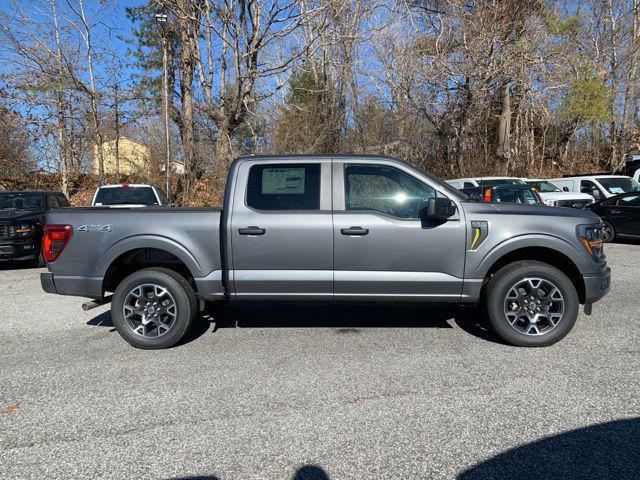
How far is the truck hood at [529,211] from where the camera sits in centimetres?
444

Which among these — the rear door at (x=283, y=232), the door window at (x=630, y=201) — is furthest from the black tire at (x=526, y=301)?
the door window at (x=630, y=201)

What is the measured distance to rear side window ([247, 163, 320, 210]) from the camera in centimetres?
459

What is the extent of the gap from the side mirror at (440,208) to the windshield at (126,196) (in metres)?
8.77

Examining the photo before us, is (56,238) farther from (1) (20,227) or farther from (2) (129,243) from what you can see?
(1) (20,227)

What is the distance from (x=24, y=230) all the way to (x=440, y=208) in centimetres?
897

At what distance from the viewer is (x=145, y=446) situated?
9.52 ft

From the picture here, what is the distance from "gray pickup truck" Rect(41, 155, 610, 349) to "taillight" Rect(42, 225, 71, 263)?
1 centimetres

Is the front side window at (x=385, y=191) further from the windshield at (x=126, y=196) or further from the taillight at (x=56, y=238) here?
the windshield at (x=126, y=196)

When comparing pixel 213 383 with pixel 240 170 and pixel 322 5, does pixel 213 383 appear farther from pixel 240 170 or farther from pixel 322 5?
pixel 322 5

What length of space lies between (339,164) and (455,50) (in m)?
18.0

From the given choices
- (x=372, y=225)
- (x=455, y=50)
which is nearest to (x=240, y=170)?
(x=372, y=225)

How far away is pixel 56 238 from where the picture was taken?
4.61 meters

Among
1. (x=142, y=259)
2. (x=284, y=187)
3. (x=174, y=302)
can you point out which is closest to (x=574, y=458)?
(x=284, y=187)

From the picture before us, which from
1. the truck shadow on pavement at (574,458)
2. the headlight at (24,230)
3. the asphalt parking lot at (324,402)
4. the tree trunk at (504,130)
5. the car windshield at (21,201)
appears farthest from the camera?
the tree trunk at (504,130)
